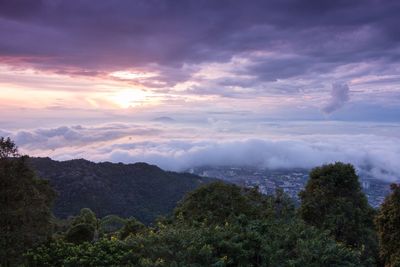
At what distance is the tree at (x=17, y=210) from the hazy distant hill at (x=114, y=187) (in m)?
63.7

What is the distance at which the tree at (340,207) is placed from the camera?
29.2 m

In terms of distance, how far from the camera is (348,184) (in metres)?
31.0

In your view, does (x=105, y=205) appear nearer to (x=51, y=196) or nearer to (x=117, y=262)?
(x=51, y=196)

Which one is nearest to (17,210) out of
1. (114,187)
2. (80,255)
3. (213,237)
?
(80,255)

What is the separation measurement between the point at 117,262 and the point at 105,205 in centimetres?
8636

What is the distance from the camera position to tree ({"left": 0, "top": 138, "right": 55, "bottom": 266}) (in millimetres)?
19641

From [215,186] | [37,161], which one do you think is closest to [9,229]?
[215,186]

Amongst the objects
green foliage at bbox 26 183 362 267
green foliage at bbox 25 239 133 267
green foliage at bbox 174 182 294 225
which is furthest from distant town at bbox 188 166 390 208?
green foliage at bbox 25 239 133 267

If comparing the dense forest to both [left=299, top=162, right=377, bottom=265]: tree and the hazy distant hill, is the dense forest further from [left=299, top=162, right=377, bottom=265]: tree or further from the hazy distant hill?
the hazy distant hill

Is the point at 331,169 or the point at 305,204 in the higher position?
the point at 331,169

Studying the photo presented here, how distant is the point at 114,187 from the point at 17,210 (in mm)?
93956

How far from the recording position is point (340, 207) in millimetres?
29484

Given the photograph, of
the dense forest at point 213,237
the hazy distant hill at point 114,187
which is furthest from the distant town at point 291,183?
the hazy distant hill at point 114,187

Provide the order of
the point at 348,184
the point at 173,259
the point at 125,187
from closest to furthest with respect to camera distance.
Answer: the point at 173,259, the point at 348,184, the point at 125,187
